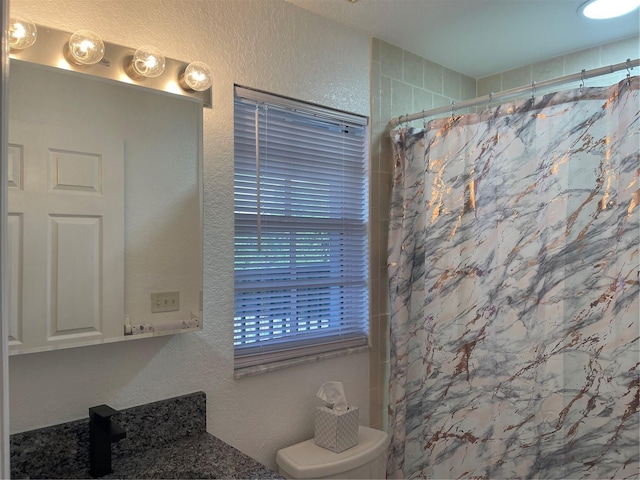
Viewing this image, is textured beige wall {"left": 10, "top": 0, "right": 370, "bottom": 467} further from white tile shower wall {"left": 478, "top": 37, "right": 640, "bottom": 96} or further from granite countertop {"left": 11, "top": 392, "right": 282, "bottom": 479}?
white tile shower wall {"left": 478, "top": 37, "right": 640, "bottom": 96}

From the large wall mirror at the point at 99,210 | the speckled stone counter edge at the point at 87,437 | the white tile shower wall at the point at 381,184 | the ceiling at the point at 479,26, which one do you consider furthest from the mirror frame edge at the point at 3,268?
the white tile shower wall at the point at 381,184

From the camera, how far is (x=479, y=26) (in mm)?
2150

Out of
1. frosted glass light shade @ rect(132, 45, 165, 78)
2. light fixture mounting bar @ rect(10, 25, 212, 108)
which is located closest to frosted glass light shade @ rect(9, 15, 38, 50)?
light fixture mounting bar @ rect(10, 25, 212, 108)

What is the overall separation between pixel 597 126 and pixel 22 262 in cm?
197

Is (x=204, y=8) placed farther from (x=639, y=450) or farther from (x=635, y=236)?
(x=639, y=450)

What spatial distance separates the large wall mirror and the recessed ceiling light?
1.65 meters

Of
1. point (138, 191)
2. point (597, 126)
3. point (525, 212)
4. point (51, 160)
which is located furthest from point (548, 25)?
point (51, 160)

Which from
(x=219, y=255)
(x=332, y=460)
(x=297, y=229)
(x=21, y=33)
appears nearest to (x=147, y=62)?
(x=21, y=33)

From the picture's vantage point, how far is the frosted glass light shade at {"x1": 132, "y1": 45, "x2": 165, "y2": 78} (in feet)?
4.86

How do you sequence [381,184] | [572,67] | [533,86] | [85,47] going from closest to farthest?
[85,47] < [533,86] < [381,184] < [572,67]

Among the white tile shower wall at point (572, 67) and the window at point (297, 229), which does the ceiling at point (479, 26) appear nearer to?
the white tile shower wall at point (572, 67)

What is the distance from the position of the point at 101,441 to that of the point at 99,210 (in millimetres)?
686

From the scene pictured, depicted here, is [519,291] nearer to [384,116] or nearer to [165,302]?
[384,116]

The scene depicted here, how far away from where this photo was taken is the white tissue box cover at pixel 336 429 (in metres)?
1.87
